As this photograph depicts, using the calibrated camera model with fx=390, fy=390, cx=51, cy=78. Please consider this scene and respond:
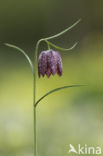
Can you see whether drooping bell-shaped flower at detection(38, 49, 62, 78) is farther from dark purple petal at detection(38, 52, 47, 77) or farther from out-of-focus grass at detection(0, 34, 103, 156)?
out-of-focus grass at detection(0, 34, 103, 156)

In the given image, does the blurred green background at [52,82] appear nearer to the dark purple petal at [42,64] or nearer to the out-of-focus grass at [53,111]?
the out-of-focus grass at [53,111]

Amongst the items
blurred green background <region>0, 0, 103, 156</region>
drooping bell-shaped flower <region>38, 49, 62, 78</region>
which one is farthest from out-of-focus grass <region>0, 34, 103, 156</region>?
drooping bell-shaped flower <region>38, 49, 62, 78</region>

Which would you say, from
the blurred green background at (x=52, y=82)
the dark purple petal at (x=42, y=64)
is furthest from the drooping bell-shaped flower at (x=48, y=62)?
the blurred green background at (x=52, y=82)

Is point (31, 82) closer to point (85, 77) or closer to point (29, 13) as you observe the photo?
point (85, 77)

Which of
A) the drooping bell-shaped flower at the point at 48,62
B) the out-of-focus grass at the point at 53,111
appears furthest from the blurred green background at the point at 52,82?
the drooping bell-shaped flower at the point at 48,62

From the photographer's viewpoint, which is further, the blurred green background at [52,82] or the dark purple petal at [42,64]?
the blurred green background at [52,82]

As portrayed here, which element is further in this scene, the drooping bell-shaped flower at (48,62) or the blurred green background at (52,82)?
the blurred green background at (52,82)

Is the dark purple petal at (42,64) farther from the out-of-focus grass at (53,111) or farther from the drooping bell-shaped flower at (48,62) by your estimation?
the out-of-focus grass at (53,111)
